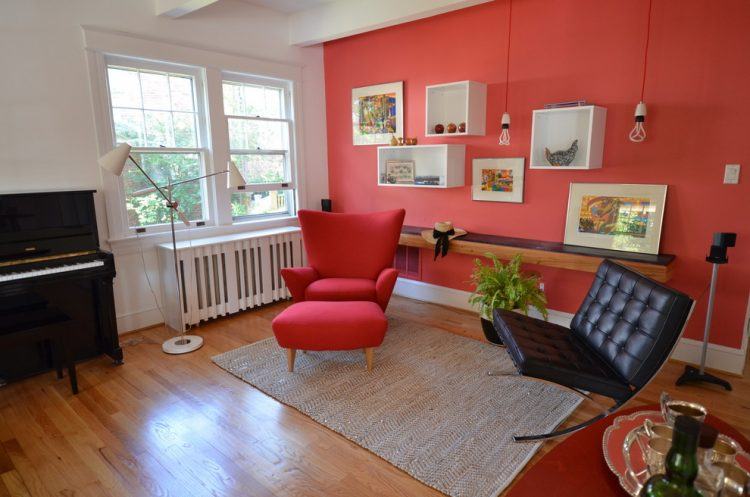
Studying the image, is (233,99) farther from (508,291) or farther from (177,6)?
(508,291)

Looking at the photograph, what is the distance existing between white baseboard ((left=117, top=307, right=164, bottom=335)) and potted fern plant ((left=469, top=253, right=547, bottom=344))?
8.58ft

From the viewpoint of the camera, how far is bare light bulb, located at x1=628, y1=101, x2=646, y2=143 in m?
2.94

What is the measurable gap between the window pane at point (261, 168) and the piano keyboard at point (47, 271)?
174 centimetres

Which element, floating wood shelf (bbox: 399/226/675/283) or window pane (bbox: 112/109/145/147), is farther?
window pane (bbox: 112/109/145/147)

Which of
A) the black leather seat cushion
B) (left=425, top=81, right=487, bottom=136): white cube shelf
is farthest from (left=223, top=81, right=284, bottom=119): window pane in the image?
the black leather seat cushion

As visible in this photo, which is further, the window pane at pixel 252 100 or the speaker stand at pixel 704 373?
the window pane at pixel 252 100

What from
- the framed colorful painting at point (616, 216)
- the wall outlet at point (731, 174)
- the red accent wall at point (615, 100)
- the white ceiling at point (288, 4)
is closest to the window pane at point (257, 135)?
the white ceiling at point (288, 4)

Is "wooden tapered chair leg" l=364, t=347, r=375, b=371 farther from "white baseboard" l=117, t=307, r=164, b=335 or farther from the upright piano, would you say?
"white baseboard" l=117, t=307, r=164, b=335

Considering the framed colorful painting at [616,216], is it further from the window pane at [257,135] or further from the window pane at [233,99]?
the window pane at [233,99]

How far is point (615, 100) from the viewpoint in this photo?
10.4ft

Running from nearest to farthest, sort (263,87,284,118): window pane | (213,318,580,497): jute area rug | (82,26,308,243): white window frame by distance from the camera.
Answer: (213,318,580,497): jute area rug
(82,26,308,243): white window frame
(263,87,284,118): window pane

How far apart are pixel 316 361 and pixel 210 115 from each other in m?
2.35

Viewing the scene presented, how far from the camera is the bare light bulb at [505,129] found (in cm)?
353

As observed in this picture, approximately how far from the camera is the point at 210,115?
3990 millimetres
